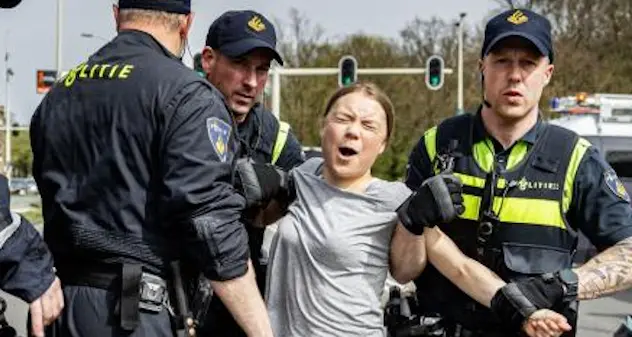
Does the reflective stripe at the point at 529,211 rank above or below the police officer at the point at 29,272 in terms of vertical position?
above

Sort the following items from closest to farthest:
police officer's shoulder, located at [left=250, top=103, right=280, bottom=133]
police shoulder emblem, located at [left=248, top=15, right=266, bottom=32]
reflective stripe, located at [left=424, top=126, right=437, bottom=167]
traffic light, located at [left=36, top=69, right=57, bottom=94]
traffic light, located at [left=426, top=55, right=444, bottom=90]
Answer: reflective stripe, located at [left=424, top=126, right=437, bottom=167], police shoulder emblem, located at [left=248, top=15, right=266, bottom=32], police officer's shoulder, located at [left=250, top=103, right=280, bottom=133], traffic light, located at [left=36, top=69, right=57, bottom=94], traffic light, located at [left=426, top=55, right=444, bottom=90]

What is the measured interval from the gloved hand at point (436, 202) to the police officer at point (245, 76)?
0.80 metres

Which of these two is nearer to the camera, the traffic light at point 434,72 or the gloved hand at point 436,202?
the gloved hand at point 436,202

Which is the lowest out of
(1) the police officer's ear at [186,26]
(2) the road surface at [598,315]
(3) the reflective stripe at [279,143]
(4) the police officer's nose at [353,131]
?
(2) the road surface at [598,315]

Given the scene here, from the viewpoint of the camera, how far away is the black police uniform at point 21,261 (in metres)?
2.83

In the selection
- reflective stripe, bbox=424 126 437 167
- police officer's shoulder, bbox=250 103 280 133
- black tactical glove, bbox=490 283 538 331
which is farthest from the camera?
police officer's shoulder, bbox=250 103 280 133

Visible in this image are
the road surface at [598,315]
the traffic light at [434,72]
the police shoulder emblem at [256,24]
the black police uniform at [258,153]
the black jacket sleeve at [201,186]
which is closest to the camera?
the black jacket sleeve at [201,186]

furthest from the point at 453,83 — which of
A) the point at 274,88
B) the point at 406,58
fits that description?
the point at 274,88

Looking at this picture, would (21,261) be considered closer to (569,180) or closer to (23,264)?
(23,264)

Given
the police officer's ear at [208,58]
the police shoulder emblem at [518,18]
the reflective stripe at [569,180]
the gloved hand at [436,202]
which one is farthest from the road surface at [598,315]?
the gloved hand at [436,202]

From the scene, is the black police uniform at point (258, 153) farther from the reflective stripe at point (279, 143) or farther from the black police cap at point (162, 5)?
the black police cap at point (162, 5)

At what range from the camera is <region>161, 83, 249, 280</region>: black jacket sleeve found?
2.78 metres

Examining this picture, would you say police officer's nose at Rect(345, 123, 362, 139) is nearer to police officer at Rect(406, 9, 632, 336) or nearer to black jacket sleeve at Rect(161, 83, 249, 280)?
police officer at Rect(406, 9, 632, 336)

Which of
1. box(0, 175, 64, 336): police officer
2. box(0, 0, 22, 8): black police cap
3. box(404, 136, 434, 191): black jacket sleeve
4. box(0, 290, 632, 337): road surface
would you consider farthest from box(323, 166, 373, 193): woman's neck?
box(0, 290, 632, 337): road surface
